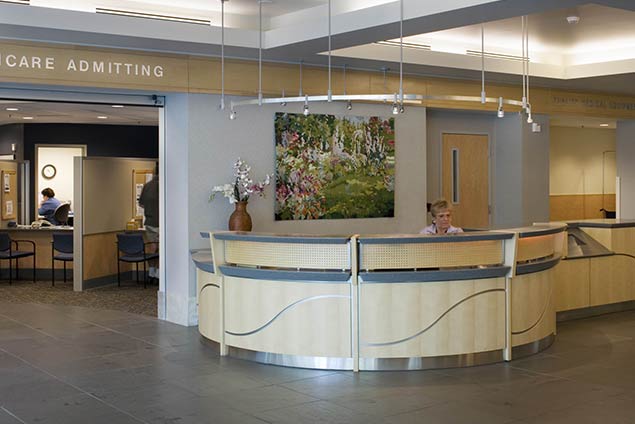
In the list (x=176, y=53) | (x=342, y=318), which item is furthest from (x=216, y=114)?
(x=342, y=318)

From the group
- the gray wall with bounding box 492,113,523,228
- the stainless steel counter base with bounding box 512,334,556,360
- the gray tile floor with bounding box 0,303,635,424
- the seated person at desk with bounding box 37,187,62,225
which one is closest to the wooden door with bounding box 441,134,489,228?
the gray wall with bounding box 492,113,523,228

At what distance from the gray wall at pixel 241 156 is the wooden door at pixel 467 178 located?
1498mm

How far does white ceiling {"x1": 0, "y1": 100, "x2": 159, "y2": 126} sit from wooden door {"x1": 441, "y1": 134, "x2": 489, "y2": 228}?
14.6 ft

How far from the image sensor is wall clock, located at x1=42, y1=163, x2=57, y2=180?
19.2 m

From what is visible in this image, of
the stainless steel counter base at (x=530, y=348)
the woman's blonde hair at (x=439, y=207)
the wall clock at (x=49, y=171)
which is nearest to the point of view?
the stainless steel counter base at (x=530, y=348)

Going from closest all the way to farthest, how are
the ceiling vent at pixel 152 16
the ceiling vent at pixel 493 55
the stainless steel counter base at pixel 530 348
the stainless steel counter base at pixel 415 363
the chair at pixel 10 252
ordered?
1. the stainless steel counter base at pixel 415 363
2. the stainless steel counter base at pixel 530 348
3. the ceiling vent at pixel 152 16
4. the ceiling vent at pixel 493 55
5. the chair at pixel 10 252

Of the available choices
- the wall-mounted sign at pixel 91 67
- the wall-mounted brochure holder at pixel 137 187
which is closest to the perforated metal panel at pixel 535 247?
the wall-mounted sign at pixel 91 67

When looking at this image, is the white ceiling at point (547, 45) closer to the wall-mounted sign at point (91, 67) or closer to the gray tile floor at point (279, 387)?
the wall-mounted sign at point (91, 67)

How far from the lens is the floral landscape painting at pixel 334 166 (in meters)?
10.2

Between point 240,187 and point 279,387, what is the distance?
3500 millimetres

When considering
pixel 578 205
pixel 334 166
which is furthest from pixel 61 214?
pixel 578 205

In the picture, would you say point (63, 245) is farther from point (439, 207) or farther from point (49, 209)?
point (439, 207)

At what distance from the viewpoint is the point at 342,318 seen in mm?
7277

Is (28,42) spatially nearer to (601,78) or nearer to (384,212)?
(384,212)
